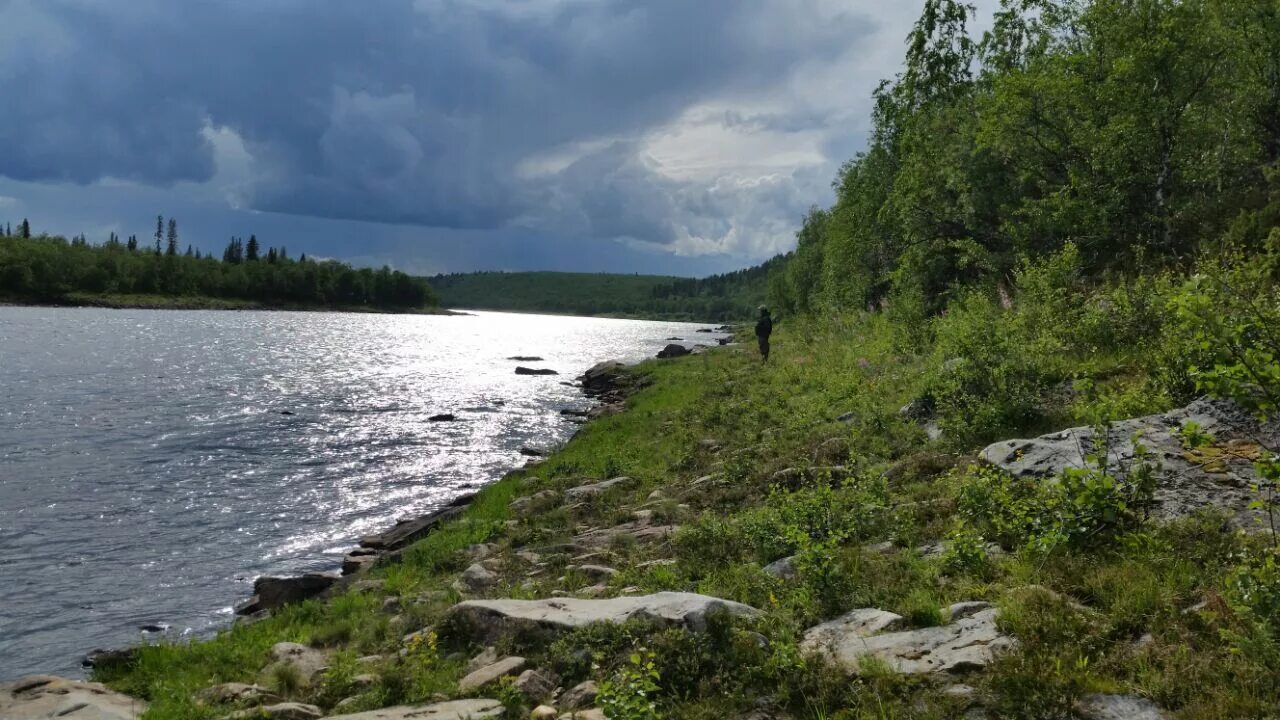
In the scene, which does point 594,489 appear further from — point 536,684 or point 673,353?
point 673,353

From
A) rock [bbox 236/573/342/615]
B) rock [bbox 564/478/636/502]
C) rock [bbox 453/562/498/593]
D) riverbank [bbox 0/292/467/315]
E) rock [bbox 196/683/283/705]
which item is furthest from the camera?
riverbank [bbox 0/292/467/315]

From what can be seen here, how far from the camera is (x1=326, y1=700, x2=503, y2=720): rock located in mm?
6633

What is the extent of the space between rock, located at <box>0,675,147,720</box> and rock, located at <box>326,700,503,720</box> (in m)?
3.67

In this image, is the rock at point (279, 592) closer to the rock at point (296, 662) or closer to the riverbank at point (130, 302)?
the rock at point (296, 662)

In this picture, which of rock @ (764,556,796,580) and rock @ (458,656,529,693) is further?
rock @ (764,556,796,580)

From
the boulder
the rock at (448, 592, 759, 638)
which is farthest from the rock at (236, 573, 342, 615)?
the boulder

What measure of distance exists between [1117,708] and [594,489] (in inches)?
543

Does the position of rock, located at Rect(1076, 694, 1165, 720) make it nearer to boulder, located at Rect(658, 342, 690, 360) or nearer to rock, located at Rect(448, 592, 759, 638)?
rock, located at Rect(448, 592, 759, 638)

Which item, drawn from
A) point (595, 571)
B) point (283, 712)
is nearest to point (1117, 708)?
point (595, 571)

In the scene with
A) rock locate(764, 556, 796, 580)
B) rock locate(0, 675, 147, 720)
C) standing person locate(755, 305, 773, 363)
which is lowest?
rock locate(0, 675, 147, 720)

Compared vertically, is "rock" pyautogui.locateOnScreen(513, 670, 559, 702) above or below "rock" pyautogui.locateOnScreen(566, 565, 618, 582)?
above

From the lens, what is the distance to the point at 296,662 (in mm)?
9539

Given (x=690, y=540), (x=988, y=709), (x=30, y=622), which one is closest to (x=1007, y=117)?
(x=690, y=540)

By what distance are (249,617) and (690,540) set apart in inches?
348
